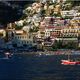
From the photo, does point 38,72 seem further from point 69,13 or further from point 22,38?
point 69,13

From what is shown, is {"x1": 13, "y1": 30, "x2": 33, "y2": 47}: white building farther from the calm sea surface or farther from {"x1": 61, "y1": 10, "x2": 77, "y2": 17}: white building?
the calm sea surface

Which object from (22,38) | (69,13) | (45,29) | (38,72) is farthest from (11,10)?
(38,72)

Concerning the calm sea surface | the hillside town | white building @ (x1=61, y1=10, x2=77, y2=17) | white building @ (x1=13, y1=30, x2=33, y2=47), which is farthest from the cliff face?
the calm sea surface

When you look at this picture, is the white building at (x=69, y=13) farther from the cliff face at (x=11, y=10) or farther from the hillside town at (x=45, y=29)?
the cliff face at (x=11, y=10)

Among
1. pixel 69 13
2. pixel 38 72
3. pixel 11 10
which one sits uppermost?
pixel 11 10

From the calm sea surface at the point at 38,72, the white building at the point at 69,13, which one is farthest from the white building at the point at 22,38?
the calm sea surface at the point at 38,72

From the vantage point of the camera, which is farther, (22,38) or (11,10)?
(11,10)

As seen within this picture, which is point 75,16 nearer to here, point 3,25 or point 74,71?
point 3,25
